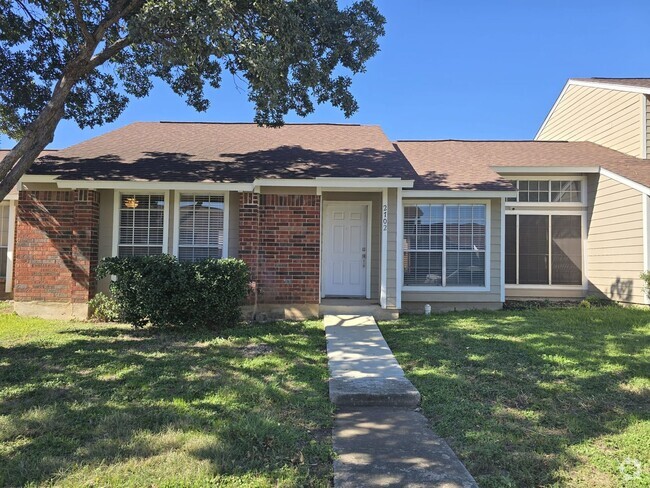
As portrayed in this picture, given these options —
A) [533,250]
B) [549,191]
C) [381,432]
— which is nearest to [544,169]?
[549,191]

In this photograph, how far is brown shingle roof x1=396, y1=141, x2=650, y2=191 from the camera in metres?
10.3

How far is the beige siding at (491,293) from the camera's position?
10164 millimetres

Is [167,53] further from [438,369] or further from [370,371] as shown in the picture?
[438,369]

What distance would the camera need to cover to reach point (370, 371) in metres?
5.54

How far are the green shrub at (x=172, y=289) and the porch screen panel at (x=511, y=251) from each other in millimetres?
7364

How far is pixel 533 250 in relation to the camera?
1174 cm

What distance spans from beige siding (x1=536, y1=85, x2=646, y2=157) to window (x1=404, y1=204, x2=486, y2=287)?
561 cm

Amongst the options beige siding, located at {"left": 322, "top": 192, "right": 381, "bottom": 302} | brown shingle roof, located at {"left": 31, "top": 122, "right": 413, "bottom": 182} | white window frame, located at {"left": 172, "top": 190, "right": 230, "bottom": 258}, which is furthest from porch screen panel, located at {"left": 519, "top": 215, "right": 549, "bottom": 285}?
white window frame, located at {"left": 172, "top": 190, "right": 230, "bottom": 258}

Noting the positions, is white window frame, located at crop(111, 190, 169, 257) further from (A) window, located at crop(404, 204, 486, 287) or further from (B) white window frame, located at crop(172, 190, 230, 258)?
(A) window, located at crop(404, 204, 486, 287)

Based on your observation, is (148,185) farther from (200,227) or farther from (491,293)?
(491,293)

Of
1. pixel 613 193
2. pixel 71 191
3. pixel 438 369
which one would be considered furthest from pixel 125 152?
pixel 613 193

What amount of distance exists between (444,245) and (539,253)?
10.6 feet

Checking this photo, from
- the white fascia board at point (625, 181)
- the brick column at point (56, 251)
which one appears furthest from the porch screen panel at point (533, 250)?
the brick column at point (56, 251)

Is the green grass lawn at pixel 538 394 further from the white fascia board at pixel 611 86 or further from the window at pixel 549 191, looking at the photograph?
the white fascia board at pixel 611 86
